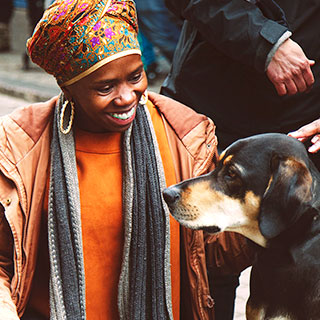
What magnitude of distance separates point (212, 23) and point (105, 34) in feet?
1.57

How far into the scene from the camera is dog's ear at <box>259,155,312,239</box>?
230 centimetres

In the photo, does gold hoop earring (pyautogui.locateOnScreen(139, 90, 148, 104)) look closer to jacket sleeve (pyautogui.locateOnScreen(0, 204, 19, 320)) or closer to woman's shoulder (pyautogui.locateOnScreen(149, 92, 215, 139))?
woman's shoulder (pyautogui.locateOnScreen(149, 92, 215, 139))

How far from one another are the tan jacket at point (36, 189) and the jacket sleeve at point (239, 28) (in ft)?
1.02

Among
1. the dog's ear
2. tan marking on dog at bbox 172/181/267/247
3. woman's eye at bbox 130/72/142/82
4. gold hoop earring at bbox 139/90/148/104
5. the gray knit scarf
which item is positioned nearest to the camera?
the dog's ear

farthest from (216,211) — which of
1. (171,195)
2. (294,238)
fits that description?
(294,238)

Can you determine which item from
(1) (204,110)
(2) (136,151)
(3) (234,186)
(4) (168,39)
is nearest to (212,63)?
(1) (204,110)

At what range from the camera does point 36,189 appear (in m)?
2.71

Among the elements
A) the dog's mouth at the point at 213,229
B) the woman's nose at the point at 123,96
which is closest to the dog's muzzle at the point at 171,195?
the dog's mouth at the point at 213,229

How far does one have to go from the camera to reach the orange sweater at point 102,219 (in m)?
2.79

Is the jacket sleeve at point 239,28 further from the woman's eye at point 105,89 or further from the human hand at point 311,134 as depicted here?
the woman's eye at point 105,89

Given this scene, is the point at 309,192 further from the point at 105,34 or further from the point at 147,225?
the point at 105,34

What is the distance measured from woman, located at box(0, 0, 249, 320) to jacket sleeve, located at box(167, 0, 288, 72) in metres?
0.29

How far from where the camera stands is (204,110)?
3.12 m

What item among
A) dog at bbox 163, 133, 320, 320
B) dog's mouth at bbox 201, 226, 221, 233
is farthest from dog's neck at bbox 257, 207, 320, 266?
dog's mouth at bbox 201, 226, 221, 233
